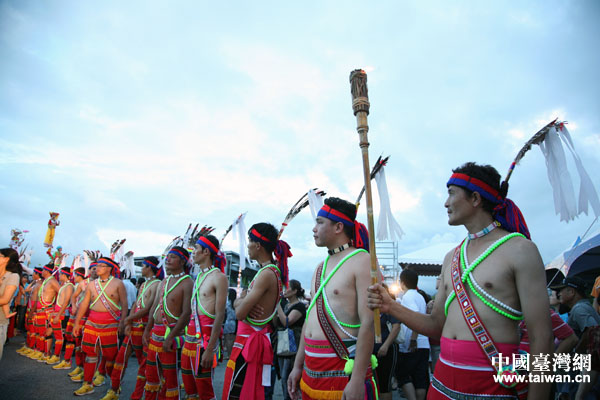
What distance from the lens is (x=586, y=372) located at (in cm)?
291

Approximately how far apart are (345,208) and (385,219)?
64.7 inches

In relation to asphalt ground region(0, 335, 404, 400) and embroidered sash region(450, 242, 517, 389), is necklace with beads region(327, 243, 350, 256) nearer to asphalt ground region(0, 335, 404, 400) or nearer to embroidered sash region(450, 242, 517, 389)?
embroidered sash region(450, 242, 517, 389)

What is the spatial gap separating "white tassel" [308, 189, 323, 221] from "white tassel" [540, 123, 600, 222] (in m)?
3.34

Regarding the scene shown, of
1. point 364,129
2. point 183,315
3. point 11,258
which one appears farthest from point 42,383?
point 364,129

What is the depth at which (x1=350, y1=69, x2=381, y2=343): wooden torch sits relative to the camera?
2102mm

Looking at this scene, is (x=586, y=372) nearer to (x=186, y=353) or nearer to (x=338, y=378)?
(x=338, y=378)

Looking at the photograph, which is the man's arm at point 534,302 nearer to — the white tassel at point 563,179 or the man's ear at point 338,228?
the man's ear at point 338,228

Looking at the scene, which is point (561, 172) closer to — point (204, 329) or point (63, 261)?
point (204, 329)

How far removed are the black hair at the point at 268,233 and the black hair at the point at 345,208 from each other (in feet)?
4.45

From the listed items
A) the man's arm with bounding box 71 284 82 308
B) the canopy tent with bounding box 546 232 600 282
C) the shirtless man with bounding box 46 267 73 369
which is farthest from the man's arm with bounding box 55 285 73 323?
the canopy tent with bounding box 546 232 600 282

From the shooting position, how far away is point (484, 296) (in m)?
1.99

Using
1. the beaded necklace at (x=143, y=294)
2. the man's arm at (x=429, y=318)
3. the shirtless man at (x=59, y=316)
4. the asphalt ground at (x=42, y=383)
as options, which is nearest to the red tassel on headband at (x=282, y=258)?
the man's arm at (x=429, y=318)

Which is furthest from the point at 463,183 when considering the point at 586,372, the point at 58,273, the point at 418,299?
the point at 58,273

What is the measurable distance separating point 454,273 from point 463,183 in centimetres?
61
